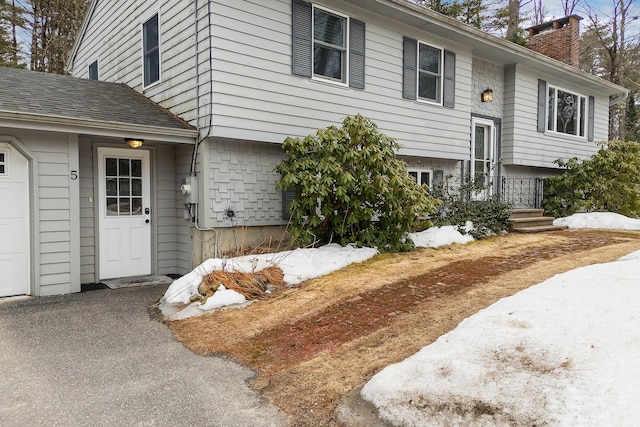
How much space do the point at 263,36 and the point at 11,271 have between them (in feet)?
15.5

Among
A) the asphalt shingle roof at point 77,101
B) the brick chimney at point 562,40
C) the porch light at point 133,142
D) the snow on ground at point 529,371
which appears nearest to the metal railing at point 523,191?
the brick chimney at point 562,40

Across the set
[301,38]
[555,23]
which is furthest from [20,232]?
[555,23]

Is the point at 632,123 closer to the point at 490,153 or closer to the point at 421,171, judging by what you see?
the point at 490,153

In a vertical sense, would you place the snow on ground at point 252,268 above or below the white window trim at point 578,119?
below

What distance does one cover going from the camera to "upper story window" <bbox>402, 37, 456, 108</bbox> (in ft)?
27.8

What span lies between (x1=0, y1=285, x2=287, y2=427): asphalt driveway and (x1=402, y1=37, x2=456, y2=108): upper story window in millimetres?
6562

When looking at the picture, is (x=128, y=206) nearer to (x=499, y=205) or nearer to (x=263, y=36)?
(x=263, y=36)

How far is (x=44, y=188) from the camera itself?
5.50m

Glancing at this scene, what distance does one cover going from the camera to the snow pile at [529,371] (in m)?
2.22

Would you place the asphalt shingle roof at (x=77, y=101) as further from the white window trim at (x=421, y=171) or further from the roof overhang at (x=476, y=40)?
the white window trim at (x=421, y=171)

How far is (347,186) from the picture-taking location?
617 centimetres

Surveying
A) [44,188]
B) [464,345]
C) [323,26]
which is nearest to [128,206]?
[44,188]

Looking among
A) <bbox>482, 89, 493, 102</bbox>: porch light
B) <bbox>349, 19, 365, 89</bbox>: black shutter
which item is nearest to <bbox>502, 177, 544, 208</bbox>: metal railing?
<bbox>482, 89, 493, 102</bbox>: porch light

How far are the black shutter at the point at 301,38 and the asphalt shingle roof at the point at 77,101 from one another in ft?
6.56
